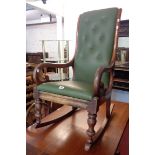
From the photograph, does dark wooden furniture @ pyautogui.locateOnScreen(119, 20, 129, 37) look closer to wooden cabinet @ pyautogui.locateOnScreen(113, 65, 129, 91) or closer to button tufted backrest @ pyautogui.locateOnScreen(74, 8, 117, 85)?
wooden cabinet @ pyautogui.locateOnScreen(113, 65, 129, 91)

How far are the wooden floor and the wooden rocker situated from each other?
0.19 ft

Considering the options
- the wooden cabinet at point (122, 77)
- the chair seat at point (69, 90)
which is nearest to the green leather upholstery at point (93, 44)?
the chair seat at point (69, 90)

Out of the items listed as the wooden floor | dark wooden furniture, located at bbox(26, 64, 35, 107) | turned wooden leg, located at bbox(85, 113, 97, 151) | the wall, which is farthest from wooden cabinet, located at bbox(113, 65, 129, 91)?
the wall

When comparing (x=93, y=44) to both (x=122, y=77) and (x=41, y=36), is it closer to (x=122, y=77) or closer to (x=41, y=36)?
(x=122, y=77)

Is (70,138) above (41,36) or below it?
below

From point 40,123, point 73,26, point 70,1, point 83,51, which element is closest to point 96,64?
point 83,51

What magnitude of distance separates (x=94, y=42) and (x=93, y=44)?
22mm

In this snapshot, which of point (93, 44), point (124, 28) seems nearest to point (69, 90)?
point (93, 44)

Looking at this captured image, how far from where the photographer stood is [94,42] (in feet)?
→ 5.40
